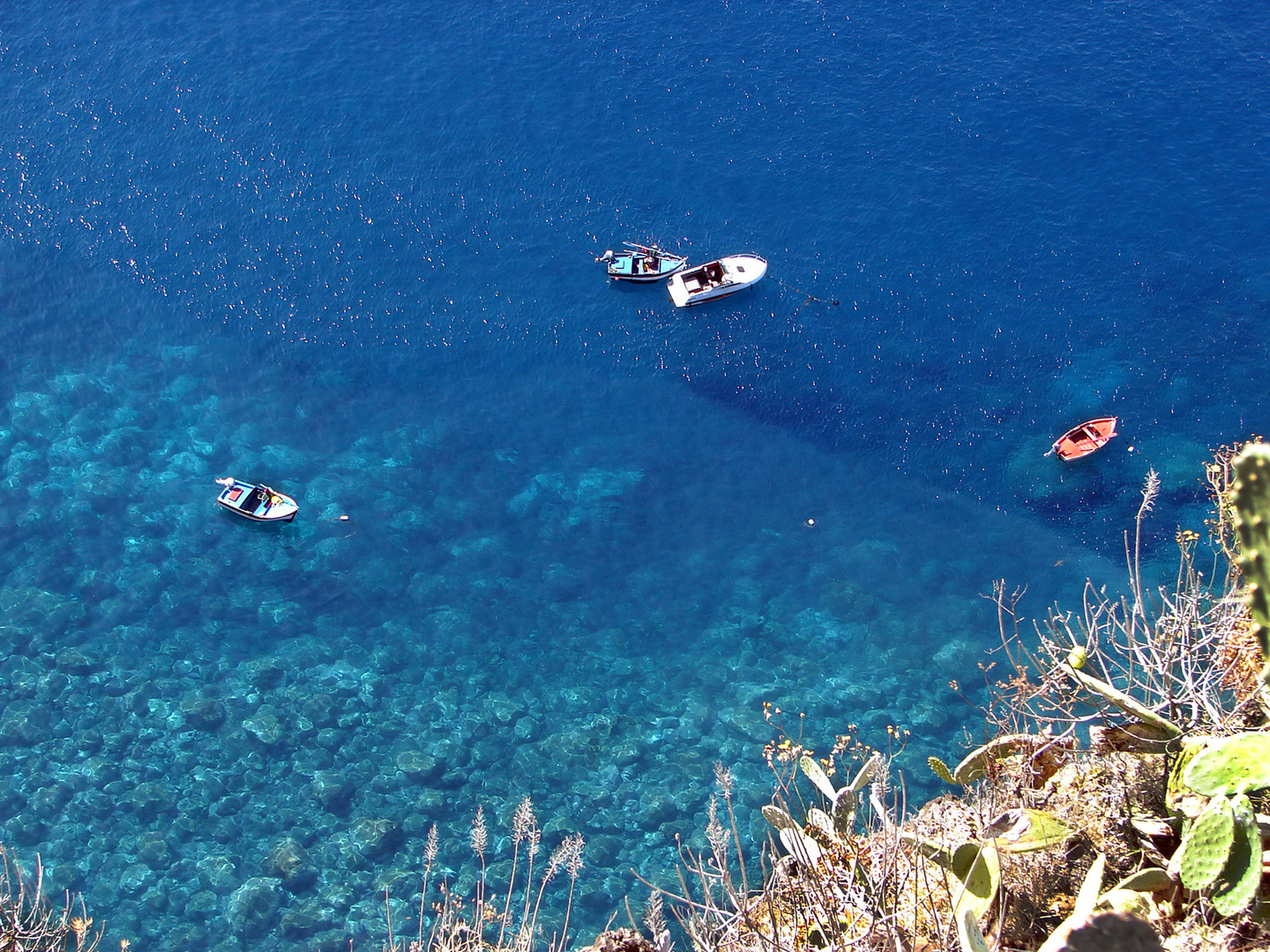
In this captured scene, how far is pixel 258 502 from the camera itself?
183 feet

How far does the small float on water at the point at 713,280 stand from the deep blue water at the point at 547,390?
139 centimetres

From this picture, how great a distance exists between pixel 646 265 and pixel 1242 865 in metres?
51.8

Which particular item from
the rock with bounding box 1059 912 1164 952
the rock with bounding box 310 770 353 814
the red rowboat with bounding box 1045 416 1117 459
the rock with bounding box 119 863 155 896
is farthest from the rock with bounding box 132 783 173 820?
the red rowboat with bounding box 1045 416 1117 459

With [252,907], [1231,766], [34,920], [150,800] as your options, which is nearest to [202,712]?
[150,800]

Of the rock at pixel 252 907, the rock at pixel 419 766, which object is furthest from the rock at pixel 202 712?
the rock at pixel 419 766

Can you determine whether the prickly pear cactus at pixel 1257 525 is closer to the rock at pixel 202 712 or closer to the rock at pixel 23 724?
the rock at pixel 202 712

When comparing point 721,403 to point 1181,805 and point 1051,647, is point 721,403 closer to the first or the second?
point 1051,647

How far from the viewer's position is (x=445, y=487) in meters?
57.9

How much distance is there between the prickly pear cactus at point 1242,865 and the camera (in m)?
19.3

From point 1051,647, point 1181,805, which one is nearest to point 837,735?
Answer: point 1051,647

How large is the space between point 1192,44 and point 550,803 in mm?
79604

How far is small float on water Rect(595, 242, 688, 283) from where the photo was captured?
64.7 metres

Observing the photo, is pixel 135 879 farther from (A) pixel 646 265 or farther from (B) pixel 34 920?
(A) pixel 646 265

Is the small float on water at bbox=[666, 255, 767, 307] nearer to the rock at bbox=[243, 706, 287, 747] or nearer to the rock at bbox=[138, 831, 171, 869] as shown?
the rock at bbox=[243, 706, 287, 747]
